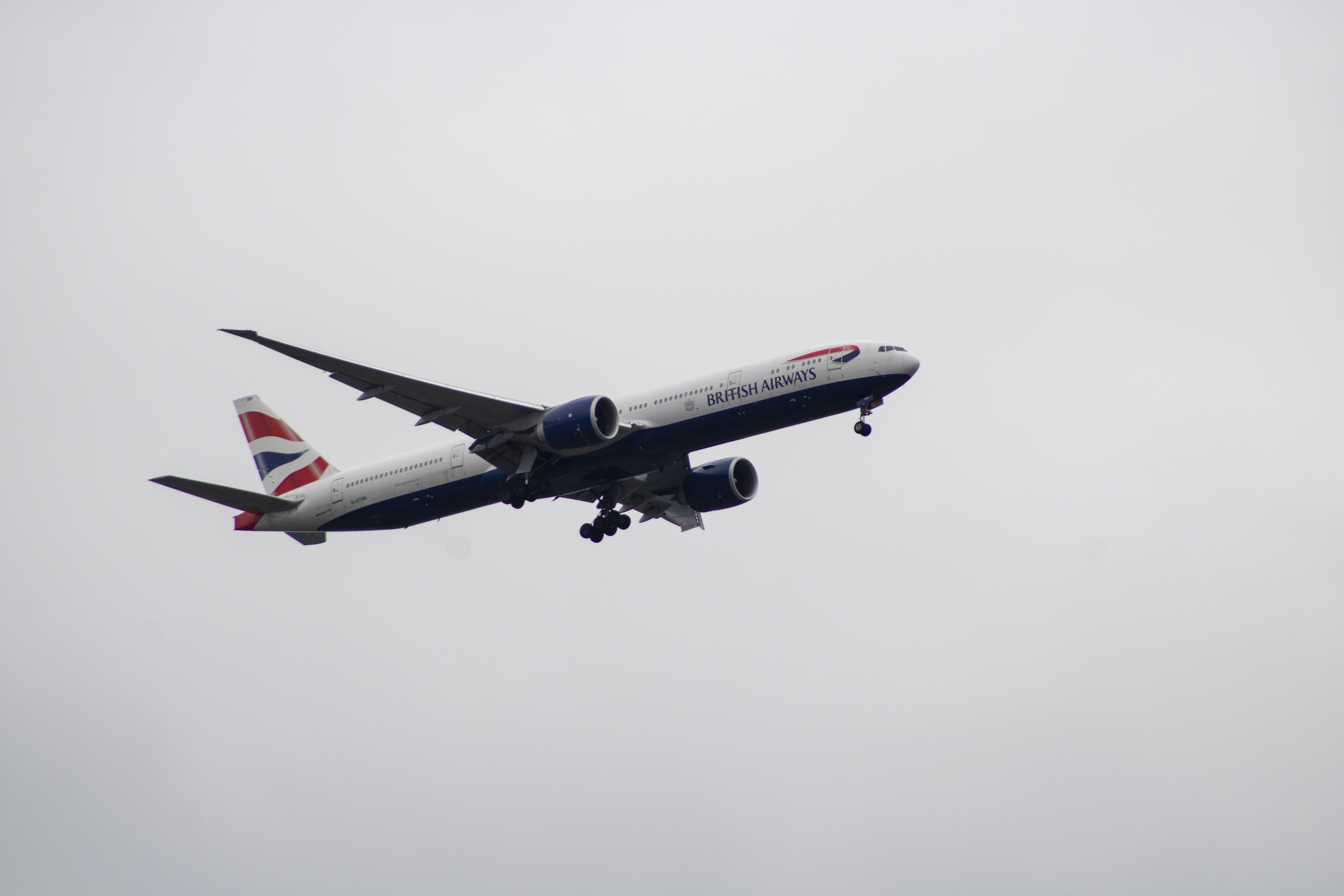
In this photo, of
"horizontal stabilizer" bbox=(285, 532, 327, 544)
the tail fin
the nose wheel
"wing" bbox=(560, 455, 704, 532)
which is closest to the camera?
the nose wheel

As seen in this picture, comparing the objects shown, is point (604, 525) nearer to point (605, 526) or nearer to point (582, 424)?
point (605, 526)

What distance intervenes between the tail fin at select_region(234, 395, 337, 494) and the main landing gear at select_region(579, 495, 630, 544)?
998cm

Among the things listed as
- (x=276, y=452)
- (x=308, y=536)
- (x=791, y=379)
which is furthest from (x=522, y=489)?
(x=276, y=452)

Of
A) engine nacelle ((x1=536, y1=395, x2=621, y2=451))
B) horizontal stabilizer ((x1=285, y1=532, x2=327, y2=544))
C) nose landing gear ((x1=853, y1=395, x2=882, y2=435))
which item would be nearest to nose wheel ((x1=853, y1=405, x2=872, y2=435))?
nose landing gear ((x1=853, y1=395, x2=882, y2=435))

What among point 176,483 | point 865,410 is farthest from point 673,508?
point 176,483

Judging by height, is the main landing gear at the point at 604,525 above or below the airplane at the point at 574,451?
below

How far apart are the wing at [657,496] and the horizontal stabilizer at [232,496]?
1047cm

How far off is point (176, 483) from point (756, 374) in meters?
18.0

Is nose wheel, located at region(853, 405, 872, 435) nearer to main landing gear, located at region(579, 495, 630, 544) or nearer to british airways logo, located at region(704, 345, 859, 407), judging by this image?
british airways logo, located at region(704, 345, 859, 407)

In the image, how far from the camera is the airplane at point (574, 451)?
35344mm

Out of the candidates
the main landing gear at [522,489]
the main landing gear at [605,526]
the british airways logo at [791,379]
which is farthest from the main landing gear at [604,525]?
the british airways logo at [791,379]

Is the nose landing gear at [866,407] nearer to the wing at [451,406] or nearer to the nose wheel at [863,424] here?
the nose wheel at [863,424]

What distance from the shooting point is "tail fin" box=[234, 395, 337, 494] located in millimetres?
46375

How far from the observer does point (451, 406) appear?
37.5m
